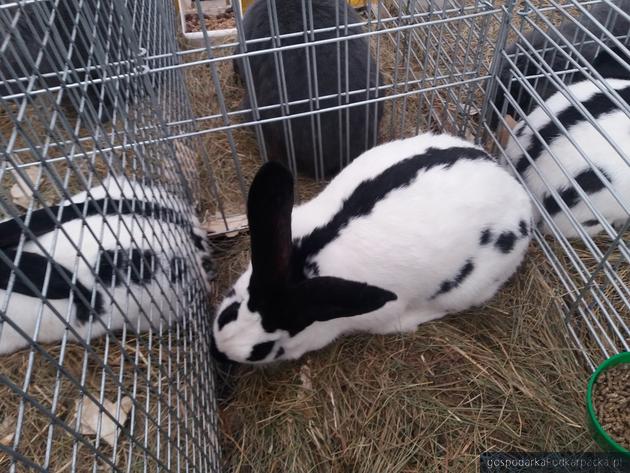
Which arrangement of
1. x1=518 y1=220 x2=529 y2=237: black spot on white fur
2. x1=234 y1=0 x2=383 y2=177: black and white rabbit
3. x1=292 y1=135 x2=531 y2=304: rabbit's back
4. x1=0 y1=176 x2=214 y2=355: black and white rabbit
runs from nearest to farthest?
x1=0 y1=176 x2=214 y2=355: black and white rabbit, x1=292 y1=135 x2=531 y2=304: rabbit's back, x1=518 y1=220 x2=529 y2=237: black spot on white fur, x1=234 y1=0 x2=383 y2=177: black and white rabbit

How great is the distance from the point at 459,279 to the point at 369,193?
44 centimetres

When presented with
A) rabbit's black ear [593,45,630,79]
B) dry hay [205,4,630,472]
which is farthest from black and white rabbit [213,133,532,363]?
rabbit's black ear [593,45,630,79]

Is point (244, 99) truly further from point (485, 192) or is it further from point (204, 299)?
point (485, 192)

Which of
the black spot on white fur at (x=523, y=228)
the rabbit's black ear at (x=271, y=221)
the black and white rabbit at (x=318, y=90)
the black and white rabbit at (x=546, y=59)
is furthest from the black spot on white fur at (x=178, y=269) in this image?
the black and white rabbit at (x=546, y=59)

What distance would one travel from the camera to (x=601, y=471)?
158 cm

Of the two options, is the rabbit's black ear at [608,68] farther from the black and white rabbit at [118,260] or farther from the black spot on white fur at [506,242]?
the black and white rabbit at [118,260]

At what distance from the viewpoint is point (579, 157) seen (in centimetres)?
198

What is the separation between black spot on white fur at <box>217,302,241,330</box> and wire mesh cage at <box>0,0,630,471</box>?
9cm

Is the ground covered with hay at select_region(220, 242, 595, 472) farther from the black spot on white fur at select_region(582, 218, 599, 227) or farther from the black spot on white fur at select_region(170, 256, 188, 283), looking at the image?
the black spot on white fur at select_region(170, 256, 188, 283)

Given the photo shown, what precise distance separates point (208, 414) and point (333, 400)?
44 cm

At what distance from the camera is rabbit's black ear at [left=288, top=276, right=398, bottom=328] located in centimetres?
135

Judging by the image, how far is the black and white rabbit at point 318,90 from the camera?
7.38ft

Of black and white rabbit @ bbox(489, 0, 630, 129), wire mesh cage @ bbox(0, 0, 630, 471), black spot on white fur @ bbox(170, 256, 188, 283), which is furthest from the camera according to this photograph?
black and white rabbit @ bbox(489, 0, 630, 129)

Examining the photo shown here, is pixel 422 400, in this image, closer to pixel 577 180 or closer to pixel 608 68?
pixel 577 180
